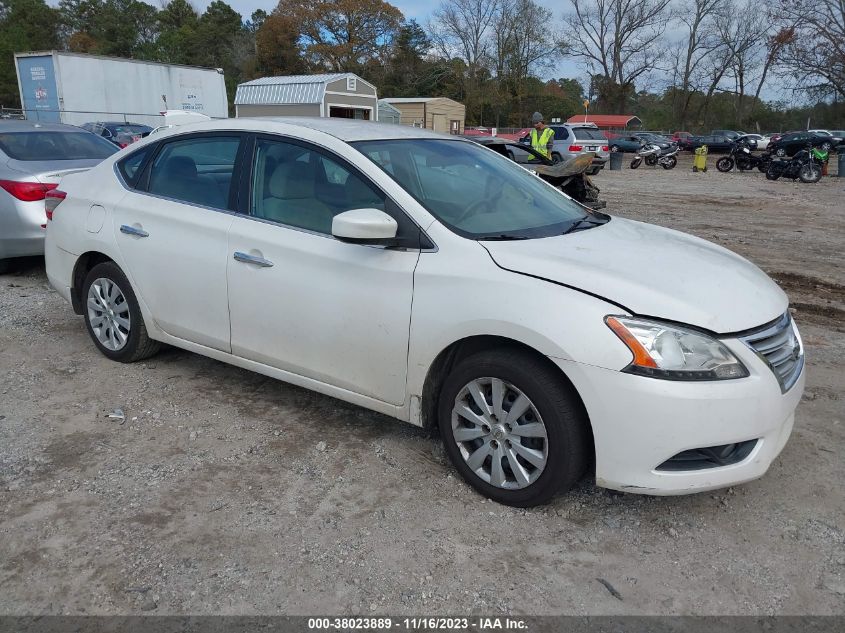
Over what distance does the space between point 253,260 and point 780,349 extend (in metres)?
2.60

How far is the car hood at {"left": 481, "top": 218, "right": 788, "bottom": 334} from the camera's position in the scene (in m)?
2.76

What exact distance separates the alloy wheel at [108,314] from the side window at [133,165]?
67cm

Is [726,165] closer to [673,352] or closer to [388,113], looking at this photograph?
[388,113]

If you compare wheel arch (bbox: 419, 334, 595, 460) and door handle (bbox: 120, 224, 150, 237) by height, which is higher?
door handle (bbox: 120, 224, 150, 237)

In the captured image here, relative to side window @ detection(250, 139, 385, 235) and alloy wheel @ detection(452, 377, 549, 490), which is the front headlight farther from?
side window @ detection(250, 139, 385, 235)

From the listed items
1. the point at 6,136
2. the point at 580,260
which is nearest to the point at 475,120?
the point at 6,136

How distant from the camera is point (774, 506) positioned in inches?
123

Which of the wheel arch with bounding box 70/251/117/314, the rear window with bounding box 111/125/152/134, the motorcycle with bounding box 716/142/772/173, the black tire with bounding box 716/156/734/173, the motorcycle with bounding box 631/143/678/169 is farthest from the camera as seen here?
the motorcycle with bounding box 631/143/678/169

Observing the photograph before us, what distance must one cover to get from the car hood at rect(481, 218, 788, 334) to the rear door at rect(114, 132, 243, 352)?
1.67 meters

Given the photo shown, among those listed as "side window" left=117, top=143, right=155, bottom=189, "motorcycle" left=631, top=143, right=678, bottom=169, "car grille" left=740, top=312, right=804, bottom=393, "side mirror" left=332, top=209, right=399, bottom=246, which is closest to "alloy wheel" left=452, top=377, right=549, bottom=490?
"side mirror" left=332, top=209, right=399, bottom=246

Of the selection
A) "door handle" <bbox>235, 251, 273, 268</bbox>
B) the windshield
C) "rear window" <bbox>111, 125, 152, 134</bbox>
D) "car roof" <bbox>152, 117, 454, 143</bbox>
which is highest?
"car roof" <bbox>152, 117, 454, 143</bbox>

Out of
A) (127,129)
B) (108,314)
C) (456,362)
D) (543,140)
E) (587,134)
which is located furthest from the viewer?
(587,134)

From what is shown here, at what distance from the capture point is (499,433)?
9.89 ft

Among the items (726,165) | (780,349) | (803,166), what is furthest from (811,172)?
(780,349)
